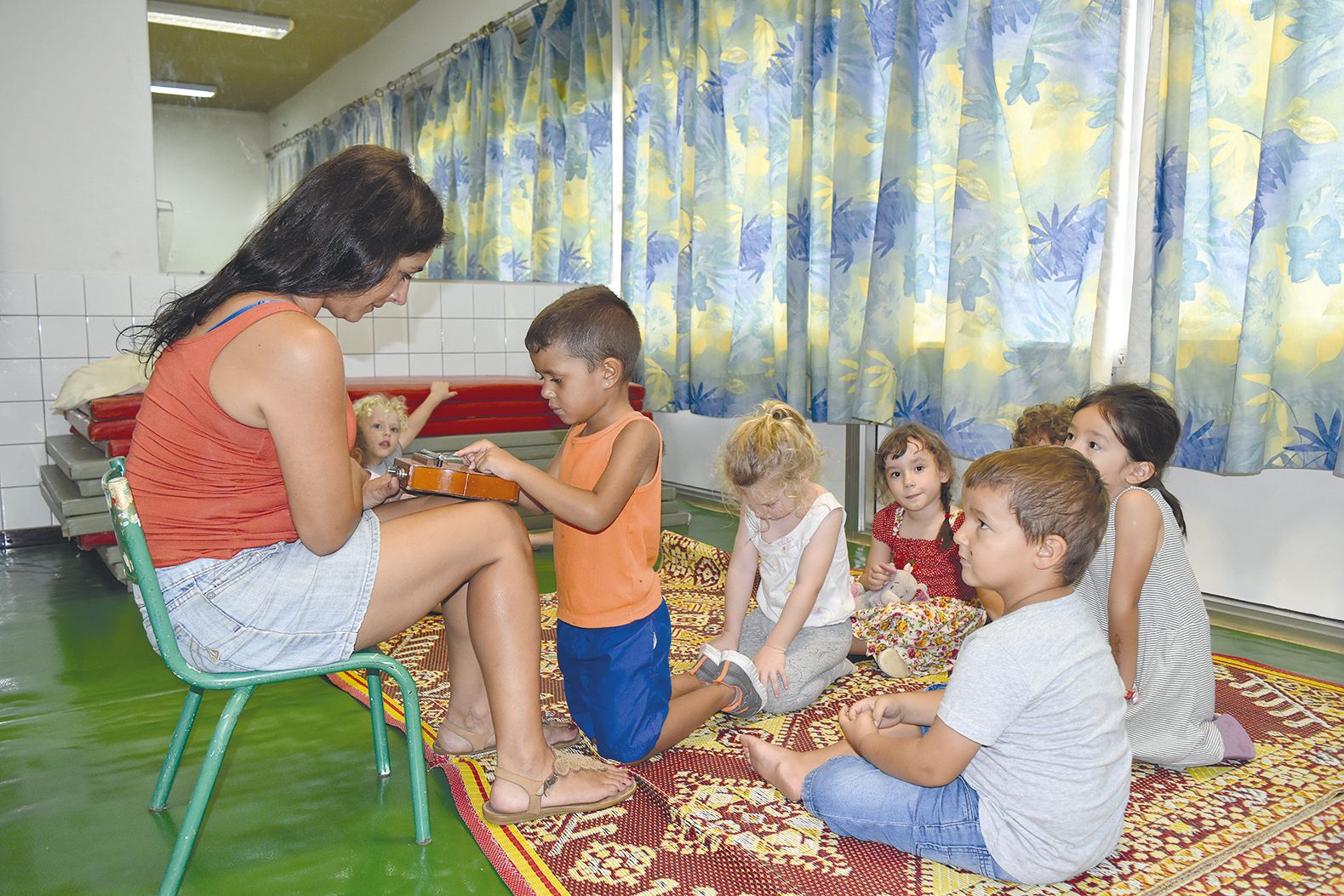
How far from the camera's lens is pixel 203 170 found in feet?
13.5

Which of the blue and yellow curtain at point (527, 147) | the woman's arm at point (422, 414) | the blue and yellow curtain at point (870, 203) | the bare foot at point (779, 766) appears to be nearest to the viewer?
the bare foot at point (779, 766)

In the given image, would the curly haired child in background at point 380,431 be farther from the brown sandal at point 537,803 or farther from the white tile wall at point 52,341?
the brown sandal at point 537,803

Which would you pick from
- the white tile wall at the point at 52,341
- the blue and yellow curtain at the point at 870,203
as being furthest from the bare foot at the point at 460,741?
the white tile wall at the point at 52,341

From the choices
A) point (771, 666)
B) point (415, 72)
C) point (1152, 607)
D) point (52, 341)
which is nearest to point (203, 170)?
point (52, 341)

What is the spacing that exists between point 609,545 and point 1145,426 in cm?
102

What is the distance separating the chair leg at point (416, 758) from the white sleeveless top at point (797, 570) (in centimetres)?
89

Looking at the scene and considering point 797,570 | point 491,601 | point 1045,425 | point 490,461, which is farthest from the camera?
point 1045,425

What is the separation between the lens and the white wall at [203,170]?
4090mm

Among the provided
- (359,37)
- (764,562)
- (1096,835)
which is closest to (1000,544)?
(1096,835)

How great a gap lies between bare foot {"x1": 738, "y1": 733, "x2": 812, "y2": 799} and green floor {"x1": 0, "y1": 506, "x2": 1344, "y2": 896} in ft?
1.61

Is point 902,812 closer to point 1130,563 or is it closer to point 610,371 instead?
point 1130,563

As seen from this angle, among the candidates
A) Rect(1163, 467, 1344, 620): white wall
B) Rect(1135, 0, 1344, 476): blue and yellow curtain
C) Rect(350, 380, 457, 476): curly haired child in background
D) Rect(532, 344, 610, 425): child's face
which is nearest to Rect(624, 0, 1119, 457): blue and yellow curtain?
Rect(1135, 0, 1344, 476): blue and yellow curtain

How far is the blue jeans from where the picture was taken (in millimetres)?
1368

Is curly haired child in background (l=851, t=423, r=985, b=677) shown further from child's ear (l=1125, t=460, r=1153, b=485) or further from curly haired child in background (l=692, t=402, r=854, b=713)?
child's ear (l=1125, t=460, r=1153, b=485)
